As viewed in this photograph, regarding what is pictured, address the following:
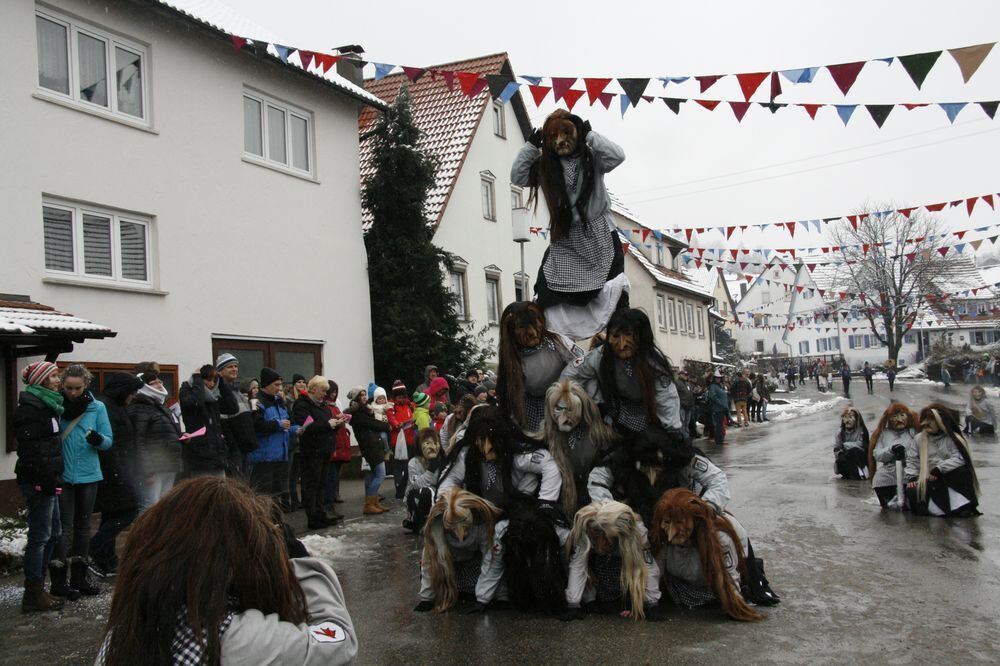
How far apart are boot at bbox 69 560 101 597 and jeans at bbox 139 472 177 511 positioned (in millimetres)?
746

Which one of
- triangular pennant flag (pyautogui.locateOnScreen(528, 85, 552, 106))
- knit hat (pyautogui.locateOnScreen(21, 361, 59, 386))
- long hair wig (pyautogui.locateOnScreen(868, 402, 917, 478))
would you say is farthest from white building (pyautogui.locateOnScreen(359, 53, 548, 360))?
knit hat (pyautogui.locateOnScreen(21, 361, 59, 386))

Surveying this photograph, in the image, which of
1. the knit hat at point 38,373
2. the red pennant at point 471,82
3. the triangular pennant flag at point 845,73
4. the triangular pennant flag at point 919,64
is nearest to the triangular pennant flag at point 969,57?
the triangular pennant flag at point 919,64

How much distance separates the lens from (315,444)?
33.9ft

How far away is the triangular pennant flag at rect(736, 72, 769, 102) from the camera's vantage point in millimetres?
10148

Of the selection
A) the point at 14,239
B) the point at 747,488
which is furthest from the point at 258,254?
the point at 747,488

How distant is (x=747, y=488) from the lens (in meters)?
12.3

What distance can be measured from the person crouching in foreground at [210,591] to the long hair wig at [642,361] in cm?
396

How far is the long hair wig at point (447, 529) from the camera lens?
19.8 feet

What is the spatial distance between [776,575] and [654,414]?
5.79 ft

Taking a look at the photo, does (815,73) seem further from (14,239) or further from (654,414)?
(14,239)

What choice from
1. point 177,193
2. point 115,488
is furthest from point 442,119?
point 115,488

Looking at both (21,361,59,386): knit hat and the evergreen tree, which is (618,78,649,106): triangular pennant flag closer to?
(21,361,59,386): knit hat

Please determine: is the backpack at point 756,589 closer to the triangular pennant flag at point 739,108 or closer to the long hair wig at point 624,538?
the long hair wig at point 624,538

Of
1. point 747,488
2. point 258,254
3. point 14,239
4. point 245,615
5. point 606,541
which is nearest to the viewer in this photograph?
point 245,615
